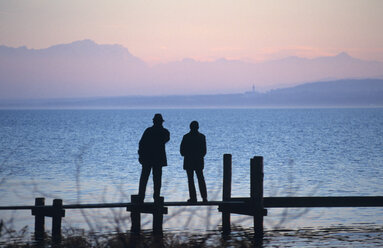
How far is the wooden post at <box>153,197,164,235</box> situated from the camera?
53.7ft

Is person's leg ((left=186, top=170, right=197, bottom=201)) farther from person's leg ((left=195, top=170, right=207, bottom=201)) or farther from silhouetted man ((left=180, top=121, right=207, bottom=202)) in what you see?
person's leg ((left=195, top=170, right=207, bottom=201))

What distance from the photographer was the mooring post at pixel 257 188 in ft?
53.0

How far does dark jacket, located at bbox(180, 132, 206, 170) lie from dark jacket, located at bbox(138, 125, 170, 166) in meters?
0.74

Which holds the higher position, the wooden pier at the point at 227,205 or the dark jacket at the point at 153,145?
the dark jacket at the point at 153,145

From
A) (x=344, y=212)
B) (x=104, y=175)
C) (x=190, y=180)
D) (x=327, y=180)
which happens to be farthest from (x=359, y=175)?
(x=190, y=180)

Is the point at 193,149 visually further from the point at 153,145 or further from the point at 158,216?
the point at 158,216

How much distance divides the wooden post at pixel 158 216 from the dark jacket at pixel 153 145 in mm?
1153

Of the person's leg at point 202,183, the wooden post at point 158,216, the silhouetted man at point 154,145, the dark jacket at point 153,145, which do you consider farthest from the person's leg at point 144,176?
the person's leg at point 202,183

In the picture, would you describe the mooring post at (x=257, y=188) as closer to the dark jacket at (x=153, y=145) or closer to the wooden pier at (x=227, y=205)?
the wooden pier at (x=227, y=205)

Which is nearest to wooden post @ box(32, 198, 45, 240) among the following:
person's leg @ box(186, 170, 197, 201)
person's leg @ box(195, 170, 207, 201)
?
person's leg @ box(186, 170, 197, 201)

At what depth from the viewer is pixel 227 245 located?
16141 mm

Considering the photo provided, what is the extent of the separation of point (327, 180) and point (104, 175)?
1265 cm

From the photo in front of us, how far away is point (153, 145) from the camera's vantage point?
1554cm

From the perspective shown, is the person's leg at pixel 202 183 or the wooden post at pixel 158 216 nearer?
the wooden post at pixel 158 216
